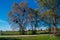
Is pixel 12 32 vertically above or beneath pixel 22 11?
beneath

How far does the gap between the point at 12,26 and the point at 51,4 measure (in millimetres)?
12187

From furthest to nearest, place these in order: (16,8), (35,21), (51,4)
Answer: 1. (35,21)
2. (16,8)
3. (51,4)

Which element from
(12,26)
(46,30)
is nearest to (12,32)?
(12,26)

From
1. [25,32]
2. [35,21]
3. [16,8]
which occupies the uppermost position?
[16,8]

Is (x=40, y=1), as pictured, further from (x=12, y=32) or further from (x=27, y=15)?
(x=12, y=32)

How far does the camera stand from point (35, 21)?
38.7m

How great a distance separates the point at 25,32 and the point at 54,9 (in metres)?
11.3

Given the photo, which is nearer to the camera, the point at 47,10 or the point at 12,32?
the point at 47,10

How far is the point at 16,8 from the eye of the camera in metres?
36.2

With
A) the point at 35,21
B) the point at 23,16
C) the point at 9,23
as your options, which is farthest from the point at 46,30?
the point at 9,23

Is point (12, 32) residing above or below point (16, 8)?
below

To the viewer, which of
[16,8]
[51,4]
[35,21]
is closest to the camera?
[51,4]

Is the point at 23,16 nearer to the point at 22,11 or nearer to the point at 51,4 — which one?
the point at 22,11

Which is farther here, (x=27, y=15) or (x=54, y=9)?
(x=27, y=15)
